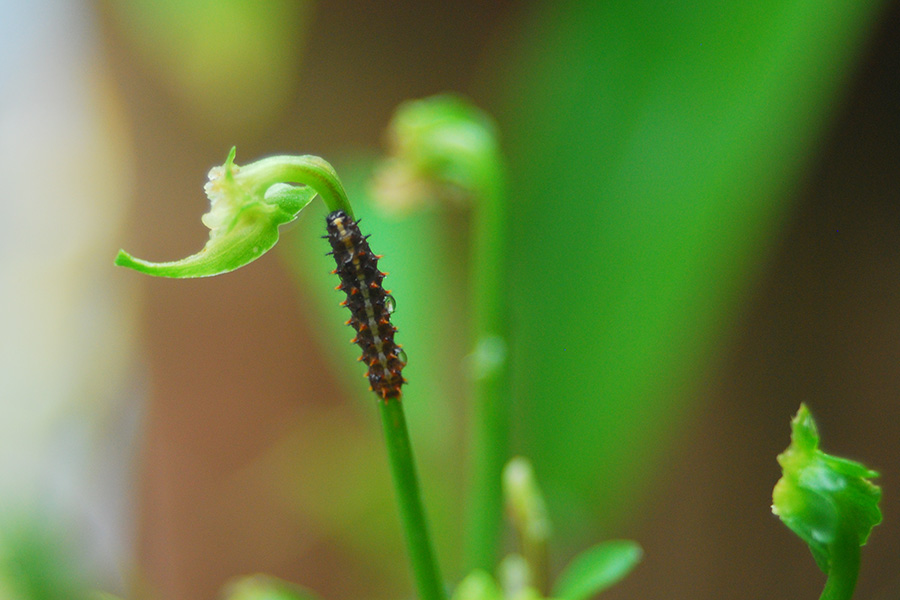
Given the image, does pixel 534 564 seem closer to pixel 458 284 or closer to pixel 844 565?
pixel 844 565

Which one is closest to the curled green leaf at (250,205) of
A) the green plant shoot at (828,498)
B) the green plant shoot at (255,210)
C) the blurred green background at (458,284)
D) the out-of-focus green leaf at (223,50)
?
the green plant shoot at (255,210)

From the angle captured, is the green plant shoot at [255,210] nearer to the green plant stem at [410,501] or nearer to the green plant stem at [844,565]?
the green plant stem at [410,501]

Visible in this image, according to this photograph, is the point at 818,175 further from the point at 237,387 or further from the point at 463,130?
the point at 237,387

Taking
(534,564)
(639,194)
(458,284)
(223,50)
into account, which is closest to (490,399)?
(534,564)

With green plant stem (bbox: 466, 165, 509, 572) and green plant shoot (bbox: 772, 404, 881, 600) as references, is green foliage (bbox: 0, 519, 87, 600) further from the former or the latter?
green plant shoot (bbox: 772, 404, 881, 600)

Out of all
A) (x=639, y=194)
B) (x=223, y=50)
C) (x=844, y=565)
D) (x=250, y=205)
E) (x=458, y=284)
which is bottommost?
(x=844, y=565)
